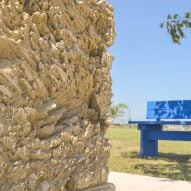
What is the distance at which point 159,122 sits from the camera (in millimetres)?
10352

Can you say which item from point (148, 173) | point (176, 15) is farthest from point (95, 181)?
point (176, 15)

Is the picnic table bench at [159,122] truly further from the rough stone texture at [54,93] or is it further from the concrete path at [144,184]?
the rough stone texture at [54,93]

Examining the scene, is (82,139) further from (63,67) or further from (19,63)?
(19,63)

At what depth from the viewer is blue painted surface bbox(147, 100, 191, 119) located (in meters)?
10.2

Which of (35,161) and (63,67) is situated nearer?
(35,161)

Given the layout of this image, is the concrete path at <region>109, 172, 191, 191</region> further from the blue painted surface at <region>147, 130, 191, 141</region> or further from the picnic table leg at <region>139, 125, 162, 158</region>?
the picnic table leg at <region>139, 125, 162, 158</region>

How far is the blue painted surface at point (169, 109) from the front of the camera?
403 inches

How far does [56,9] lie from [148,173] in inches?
201

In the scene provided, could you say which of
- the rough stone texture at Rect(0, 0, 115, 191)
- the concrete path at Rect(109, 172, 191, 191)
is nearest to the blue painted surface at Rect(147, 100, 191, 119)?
the concrete path at Rect(109, 172, 191, 191)

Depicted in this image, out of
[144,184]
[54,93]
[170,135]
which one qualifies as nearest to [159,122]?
[170,135]

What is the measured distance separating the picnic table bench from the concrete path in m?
4.66

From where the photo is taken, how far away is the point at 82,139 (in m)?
2.66

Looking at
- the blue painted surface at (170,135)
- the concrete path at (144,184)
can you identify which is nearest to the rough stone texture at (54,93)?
the concrete path at (144,184)

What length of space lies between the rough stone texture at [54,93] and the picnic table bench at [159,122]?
7338 millimetres
